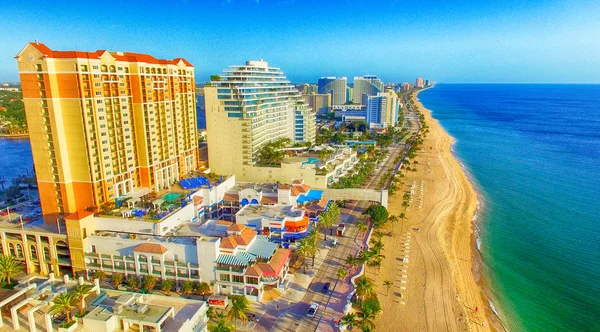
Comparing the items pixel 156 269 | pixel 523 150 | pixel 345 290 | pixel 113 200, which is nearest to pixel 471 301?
pixel 345 290

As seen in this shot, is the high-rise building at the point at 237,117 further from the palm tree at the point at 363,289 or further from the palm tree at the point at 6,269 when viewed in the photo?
the palm tree at the point at 363,289

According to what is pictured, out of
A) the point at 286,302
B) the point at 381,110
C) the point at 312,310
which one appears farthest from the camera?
the point at 381,110

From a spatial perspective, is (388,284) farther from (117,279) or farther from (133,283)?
(117,279)

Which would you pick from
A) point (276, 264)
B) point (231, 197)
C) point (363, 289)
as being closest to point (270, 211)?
point (231, 197)

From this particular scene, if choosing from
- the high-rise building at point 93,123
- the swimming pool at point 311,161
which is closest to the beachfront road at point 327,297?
the swimming pool at point 311,161

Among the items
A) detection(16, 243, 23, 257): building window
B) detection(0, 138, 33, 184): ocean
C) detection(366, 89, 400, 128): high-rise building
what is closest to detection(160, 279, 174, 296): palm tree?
detection(16, 243, 23, 257): building window

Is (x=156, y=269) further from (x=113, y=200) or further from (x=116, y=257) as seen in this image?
(x=113, y=200)

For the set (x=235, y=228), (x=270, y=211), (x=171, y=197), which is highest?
(x=171, y=197)
